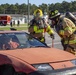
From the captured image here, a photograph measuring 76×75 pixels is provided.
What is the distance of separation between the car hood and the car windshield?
34 centimetres

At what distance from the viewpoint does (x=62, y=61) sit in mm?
6293

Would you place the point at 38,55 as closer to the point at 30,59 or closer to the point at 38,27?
the point at 30,59

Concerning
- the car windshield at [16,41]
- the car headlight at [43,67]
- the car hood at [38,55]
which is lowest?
the car headlight at [43,67]

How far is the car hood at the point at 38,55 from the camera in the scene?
20.1 ft

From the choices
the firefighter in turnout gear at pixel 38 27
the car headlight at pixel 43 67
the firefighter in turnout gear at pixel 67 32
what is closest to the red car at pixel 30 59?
the car headlight at pixel 43 67

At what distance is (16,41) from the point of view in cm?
737

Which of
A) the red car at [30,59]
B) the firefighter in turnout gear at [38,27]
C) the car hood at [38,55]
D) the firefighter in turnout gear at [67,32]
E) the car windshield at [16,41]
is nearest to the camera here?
the red car at [30,59]

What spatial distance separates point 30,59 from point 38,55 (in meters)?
0.31

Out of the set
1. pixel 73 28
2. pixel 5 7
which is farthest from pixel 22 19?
pixel 73 28

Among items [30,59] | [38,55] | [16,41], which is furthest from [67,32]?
[30,59]

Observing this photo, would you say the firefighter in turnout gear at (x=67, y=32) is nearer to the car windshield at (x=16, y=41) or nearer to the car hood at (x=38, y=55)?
the car windshield at (x=16, y=41)

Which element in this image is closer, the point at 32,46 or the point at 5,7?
the point at 32,46

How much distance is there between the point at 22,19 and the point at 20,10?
123 ft

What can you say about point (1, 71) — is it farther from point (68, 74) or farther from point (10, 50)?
point (68, 74)
